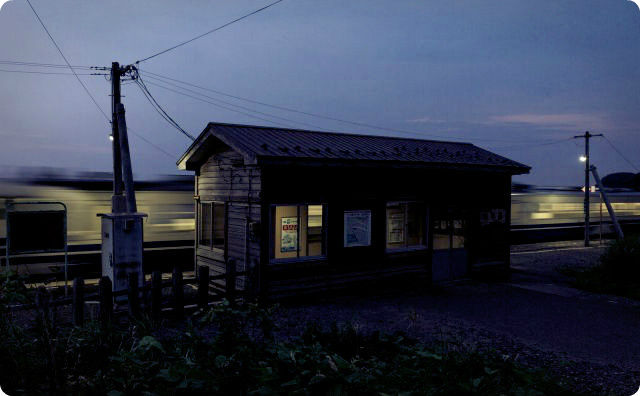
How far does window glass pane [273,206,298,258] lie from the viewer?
1204cm

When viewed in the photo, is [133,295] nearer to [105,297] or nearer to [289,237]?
[105,297]

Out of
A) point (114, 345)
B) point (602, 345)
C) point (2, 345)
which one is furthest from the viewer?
point (602, 345)

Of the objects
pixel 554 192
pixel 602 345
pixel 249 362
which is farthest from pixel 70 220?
pixel 554 192

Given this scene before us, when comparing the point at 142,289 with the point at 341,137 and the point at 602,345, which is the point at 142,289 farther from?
the point at 602,345

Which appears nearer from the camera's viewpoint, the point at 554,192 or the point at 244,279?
the point at 244,279

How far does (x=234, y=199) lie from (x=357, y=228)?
340 cm

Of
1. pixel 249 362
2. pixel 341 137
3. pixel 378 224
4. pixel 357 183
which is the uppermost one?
pixel 341 137

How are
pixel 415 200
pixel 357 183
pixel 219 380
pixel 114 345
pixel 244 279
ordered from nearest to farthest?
pixel 219 380 < pixel 114 345 < pixel 244 279 < pixel 357 183 < pixel 415 200

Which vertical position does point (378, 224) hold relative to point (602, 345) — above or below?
above

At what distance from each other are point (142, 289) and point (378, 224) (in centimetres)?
652

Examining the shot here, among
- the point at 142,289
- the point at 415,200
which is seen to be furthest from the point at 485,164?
the point at 142,289

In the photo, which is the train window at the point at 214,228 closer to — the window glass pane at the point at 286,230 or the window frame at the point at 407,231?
the window glass pane at the point at 286,230

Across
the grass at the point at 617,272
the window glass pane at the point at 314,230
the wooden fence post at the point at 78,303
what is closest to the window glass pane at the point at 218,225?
the window glass pane at the point at 314,230

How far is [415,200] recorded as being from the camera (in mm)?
13891
